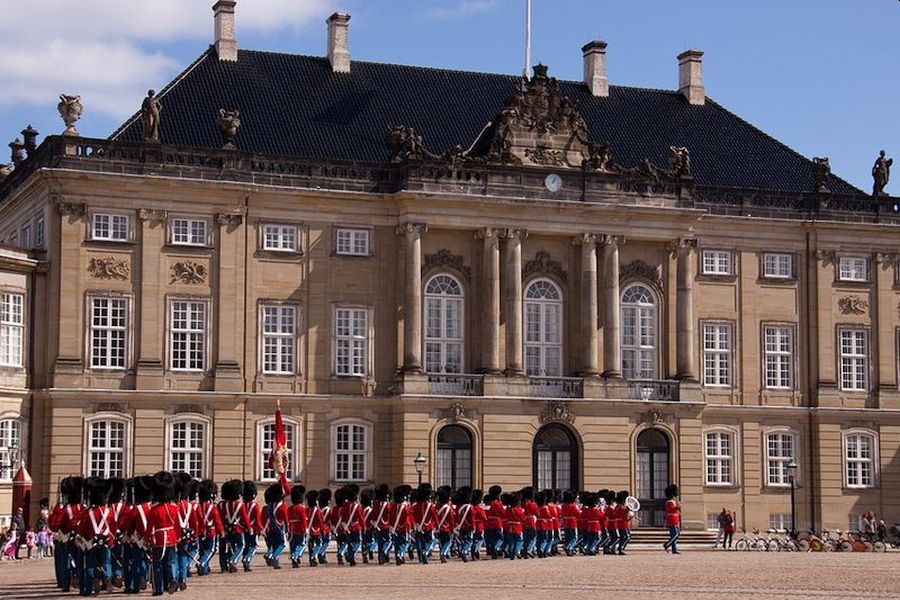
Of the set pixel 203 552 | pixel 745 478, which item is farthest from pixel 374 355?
pixel 203 552

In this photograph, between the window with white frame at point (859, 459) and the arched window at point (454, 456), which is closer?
the arched window at point (454, 456)

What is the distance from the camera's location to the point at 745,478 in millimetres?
59500

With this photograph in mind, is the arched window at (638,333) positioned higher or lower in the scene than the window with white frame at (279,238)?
lower

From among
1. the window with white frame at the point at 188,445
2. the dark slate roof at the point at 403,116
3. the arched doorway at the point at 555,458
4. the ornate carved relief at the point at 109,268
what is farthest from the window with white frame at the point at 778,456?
the ornate carved relief at the point at 109,268

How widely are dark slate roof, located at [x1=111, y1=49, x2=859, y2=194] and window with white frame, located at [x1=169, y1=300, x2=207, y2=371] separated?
504 cm

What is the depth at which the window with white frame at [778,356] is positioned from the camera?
60.2m

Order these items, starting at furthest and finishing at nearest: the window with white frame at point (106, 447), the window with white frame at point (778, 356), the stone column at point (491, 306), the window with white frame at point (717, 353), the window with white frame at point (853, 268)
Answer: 1. the window with white frame at point (853, 268)
2. the window with white frame at point (778, 356)
3. the window with white frame at point (717, 353)
4. the stone column at point (491, 306)
5. the window with white frame at point (106, 447)

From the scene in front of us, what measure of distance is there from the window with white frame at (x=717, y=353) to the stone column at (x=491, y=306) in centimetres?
750

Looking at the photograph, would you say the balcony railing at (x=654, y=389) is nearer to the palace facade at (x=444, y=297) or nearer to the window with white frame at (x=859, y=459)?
the palace facade at (x=444, y=297)

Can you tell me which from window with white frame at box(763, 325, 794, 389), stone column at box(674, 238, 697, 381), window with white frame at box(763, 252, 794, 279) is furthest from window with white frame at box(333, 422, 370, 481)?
window with white frame at box(763, 252, 794, 279)

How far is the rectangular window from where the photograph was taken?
55281 millimetres

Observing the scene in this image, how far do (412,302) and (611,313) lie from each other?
635 cm

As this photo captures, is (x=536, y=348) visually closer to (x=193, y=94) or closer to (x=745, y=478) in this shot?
(x=745, y=478)

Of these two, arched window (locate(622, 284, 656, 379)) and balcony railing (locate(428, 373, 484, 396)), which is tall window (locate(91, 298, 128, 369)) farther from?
arched window (locate(622, 284, 656, 379))
